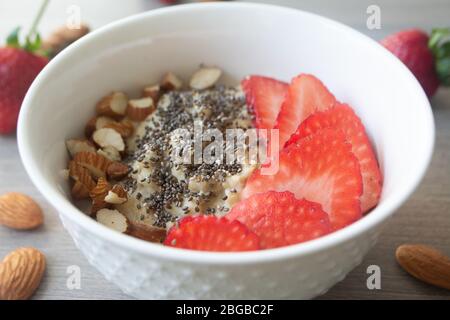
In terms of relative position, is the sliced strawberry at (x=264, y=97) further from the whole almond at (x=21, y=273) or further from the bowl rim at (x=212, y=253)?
the whole almond at (x=21, y=273)

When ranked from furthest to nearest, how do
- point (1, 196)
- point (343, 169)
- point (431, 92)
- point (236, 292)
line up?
point (431, 92)
point (1, 196)
point (343, 169)
point (236, 292)

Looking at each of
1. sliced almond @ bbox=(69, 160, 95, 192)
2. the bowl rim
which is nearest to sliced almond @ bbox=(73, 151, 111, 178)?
sliced almond @ bbox=(69, 160, 95, 192)

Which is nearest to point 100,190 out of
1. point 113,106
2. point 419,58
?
point 113,106

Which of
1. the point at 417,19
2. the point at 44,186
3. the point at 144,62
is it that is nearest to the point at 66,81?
the point at 144,62

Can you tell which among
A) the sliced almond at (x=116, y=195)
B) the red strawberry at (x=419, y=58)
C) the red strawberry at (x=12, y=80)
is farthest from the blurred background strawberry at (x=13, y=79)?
the red strawberry at (x=419, y=58)

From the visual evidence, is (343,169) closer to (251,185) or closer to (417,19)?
(251,185)

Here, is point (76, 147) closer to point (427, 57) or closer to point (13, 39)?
point (13, 39)
